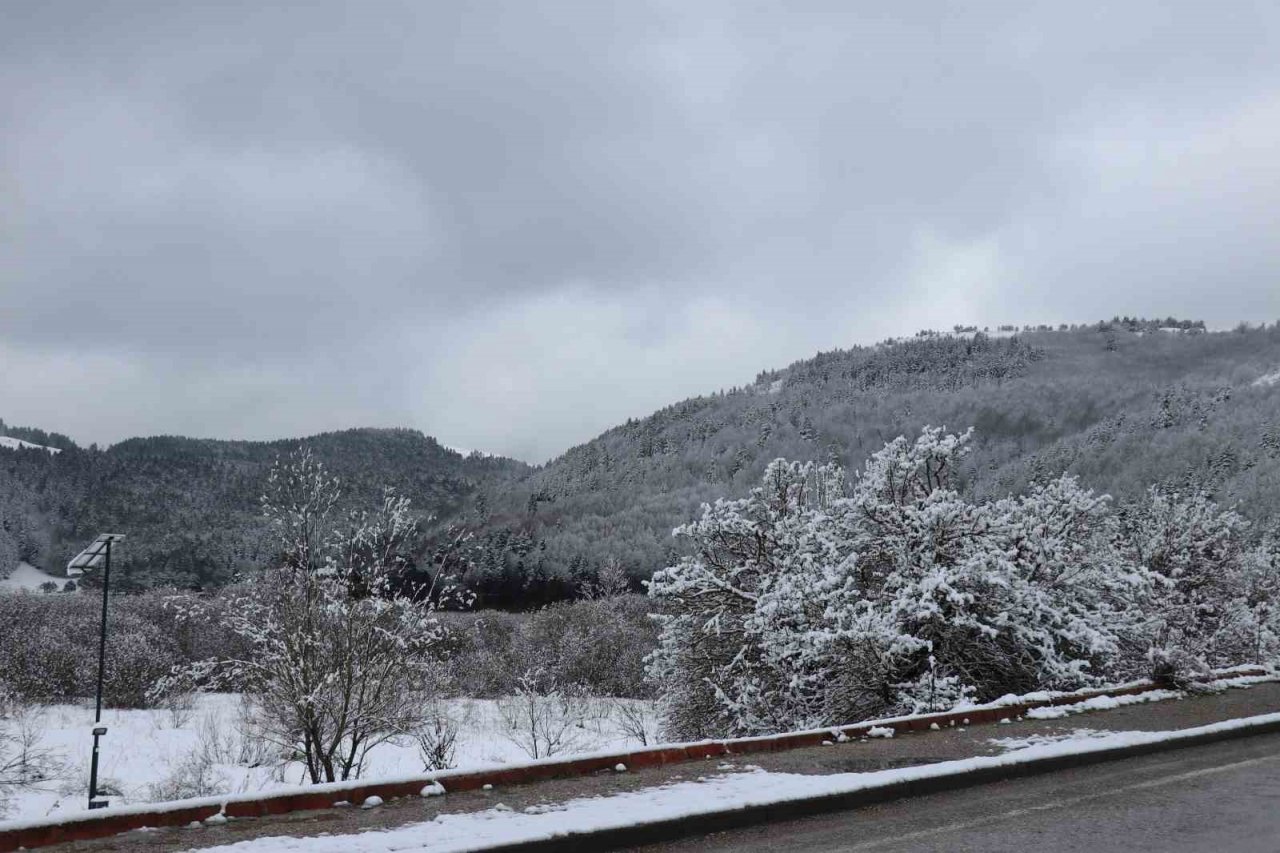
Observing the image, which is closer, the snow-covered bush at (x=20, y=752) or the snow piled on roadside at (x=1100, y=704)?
the snow piled on roadside at (x=1100, y=704)

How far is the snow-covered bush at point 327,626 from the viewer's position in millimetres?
14430

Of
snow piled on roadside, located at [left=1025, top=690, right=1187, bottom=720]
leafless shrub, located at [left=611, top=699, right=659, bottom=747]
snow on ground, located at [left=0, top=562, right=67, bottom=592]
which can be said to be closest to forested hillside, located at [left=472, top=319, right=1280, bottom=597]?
leafless shrub, located at [left=611, top=699, right=659, bottom=747]

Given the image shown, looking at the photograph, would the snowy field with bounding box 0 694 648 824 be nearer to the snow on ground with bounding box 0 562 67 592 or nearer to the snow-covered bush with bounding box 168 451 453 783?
the snow-covered bush with bounding box 168 451 453 783

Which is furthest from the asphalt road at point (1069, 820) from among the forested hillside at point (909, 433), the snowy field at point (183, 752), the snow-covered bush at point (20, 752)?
the forested hillside at point (909, 433)

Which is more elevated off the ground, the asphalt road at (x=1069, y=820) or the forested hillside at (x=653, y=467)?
the forested hillside at (x=653, y=467)

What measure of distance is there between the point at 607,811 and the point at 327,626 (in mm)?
9659

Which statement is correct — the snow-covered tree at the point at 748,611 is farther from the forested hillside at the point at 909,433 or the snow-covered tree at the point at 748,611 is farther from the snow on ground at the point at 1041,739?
the forested hillside at the point at 909,433

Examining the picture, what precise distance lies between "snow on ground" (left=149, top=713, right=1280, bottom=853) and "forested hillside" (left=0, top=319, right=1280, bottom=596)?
253 ft

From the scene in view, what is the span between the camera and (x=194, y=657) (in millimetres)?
52969

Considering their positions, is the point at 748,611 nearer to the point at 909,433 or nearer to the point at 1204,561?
the point at 1204,561

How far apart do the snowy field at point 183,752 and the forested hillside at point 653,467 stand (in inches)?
1759

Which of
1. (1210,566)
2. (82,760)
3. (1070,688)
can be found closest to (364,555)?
(1070,688)

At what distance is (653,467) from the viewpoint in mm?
166750

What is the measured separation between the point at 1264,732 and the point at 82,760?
29376 mm
